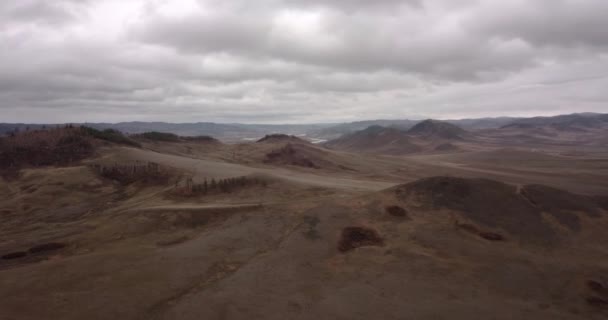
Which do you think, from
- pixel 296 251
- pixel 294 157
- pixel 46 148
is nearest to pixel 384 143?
pixel 294 157

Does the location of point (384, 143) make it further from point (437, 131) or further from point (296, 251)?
point (296, 251)

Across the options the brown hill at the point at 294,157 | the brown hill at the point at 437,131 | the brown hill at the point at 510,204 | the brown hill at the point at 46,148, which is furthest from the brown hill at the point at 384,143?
the brown hill at the point at 510,204

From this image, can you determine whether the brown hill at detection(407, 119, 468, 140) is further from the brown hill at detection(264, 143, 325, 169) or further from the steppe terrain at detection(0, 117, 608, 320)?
the steppe terrain at detection(0, 117, 608, 320)

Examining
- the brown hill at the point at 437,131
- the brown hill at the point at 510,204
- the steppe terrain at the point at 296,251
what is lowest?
the steppe terrain at the point at 296,251

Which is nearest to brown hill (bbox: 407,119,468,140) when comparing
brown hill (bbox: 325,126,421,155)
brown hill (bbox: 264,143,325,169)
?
brown hill (bbox: 325,126,421,155)

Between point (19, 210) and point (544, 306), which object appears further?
Result: point (19, 210)

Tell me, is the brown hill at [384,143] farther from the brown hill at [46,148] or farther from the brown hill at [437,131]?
the brown hill at [46,148]

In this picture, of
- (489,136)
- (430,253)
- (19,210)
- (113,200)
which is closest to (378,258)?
(430,253)

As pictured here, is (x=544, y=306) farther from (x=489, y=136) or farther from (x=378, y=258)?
(x=489, y=136)
